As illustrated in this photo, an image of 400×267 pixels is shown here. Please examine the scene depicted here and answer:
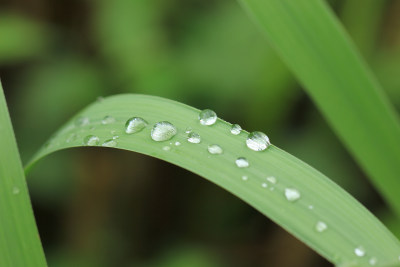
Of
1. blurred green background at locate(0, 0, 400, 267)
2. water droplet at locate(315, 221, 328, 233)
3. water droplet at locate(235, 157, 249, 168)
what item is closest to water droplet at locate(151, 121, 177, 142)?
water droplet at locate(235, 157, 249, 168)

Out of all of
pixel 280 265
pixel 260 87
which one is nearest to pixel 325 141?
pixel 260 87

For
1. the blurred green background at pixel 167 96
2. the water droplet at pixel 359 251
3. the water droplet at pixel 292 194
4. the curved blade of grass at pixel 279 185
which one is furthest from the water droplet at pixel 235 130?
the blurred green background at pixel 167 96

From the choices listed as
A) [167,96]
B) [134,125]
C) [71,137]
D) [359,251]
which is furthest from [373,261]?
[167,96]

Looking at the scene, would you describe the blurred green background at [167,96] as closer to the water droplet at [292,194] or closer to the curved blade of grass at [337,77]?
the curved blade of grass at [337,77]

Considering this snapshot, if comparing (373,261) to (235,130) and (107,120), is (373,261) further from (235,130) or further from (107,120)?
(107,120)

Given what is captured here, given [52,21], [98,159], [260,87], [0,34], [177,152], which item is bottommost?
[177,152]

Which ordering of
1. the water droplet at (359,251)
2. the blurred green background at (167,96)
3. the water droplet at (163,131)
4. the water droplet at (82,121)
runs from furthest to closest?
1. the blurred green background at (167,96)
2. the water droplet at (82,121)
3. the water droplet at (163,131)
4. the water droplet at (359,251)

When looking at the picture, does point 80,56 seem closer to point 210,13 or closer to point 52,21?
point 52,21
